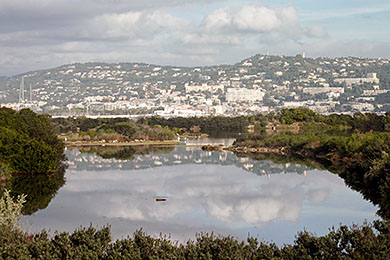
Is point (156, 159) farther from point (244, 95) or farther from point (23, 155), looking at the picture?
point (244, 95)

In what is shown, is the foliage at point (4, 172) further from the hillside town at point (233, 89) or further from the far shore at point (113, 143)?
the hillside town at point (233, 89)

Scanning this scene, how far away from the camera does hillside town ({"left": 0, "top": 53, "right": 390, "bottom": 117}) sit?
145250 millimetres

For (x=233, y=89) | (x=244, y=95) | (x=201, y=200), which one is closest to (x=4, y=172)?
(x=201, y=200)

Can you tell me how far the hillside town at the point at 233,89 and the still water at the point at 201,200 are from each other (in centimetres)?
9729

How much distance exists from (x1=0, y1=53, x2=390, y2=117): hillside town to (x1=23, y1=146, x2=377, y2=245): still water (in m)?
97.3

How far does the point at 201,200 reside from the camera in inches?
803

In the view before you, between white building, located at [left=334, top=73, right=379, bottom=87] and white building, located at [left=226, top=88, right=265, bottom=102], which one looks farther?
white building, located at [left=226, top=88, right=265, bottom=102]

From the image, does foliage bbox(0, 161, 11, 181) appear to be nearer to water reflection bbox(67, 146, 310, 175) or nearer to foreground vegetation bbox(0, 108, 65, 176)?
foreground vegetation bbox(0, 108, 65, 176)

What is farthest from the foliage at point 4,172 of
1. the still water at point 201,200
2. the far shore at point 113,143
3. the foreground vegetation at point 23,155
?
the far shore at point 113,143

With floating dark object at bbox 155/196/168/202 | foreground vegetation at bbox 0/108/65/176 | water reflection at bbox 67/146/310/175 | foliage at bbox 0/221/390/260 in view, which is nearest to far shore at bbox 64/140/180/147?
water reflection at bbox 67/146/310/175

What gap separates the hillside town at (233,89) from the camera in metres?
145

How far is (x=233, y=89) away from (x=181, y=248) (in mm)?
162732

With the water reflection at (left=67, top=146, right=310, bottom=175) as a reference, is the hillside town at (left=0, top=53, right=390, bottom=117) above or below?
below

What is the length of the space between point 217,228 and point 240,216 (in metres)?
1.85
